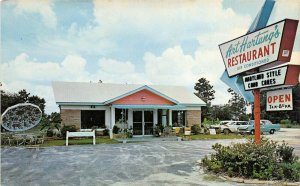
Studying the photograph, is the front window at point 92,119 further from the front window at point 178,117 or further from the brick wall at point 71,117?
the front window at point 178,117

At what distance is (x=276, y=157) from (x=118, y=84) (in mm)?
17292

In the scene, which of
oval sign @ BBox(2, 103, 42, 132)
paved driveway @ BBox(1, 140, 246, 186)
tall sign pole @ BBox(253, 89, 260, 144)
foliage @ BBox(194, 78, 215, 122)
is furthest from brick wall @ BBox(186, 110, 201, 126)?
foliage @ BBox(194, 78, 215, 122)

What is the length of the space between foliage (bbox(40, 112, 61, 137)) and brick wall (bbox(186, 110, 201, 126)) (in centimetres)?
881

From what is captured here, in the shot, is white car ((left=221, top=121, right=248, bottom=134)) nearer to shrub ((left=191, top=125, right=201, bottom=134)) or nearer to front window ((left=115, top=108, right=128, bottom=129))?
shrub ((left=191, top=125, right=201, bottom=134))

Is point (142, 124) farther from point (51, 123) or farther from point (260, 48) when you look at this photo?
point (260, 48)

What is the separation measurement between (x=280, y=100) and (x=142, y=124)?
524 inches

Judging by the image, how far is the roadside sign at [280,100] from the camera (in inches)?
258

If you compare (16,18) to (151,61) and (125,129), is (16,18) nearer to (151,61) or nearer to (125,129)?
(151,61)

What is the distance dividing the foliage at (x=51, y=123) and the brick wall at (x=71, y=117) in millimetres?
795

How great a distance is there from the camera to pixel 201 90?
4006 cm

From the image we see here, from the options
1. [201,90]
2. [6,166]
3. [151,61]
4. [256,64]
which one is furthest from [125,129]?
[201,90]

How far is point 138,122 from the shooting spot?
64.3 ft

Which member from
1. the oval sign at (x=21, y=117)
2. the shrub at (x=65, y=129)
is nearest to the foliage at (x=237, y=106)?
the shrub at (x=65, y=129)

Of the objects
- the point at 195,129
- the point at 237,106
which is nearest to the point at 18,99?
the point at 195,129
